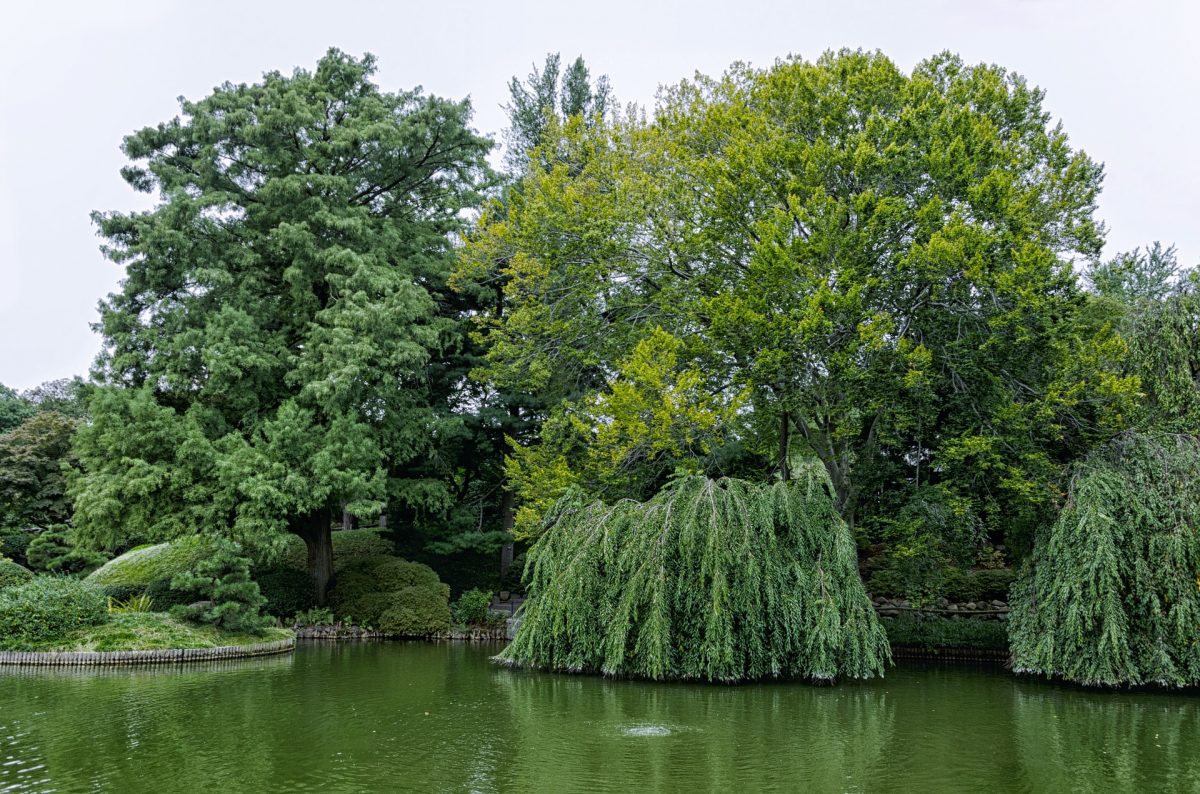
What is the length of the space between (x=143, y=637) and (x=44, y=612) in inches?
61.2

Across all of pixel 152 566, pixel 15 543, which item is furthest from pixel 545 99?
pixel 15 543

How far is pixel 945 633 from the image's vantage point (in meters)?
17.0

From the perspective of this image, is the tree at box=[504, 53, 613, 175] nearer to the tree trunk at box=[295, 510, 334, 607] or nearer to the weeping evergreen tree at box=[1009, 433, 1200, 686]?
the tree trunk at box=[295, 510, 334, 607]

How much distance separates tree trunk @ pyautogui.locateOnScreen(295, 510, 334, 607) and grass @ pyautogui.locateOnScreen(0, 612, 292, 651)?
4.04 metres

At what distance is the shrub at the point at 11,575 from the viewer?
18.0 m

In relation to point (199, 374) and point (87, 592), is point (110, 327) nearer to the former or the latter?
point (199, 374)

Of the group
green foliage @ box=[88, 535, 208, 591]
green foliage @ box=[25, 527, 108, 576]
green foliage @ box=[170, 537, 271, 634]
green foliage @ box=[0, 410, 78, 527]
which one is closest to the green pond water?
green foliage @ box=[170, 537, 271, 634]

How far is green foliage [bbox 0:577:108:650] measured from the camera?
541 inches

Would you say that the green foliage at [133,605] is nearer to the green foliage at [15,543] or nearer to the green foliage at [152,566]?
the green foliage at [152,566]

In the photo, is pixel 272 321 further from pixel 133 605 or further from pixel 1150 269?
pixel 1150 269

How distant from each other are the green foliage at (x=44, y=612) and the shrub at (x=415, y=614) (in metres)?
5.97

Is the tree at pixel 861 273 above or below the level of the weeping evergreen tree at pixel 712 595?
above

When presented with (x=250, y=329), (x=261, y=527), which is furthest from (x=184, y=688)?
(x=250, y=329)

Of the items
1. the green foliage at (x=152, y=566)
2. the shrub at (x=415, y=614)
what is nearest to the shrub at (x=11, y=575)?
the green foliage at (x=152, y=566)
